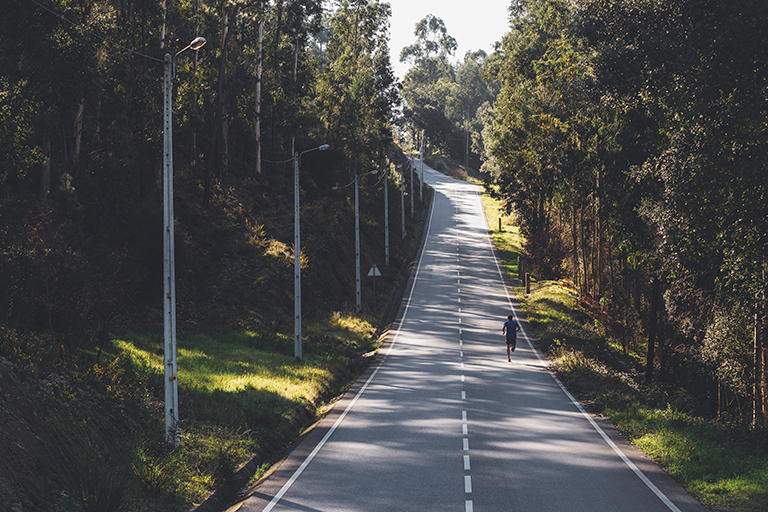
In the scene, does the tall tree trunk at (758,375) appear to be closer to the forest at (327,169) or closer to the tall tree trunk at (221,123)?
the forest at (327,169)

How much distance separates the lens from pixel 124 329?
21359mm

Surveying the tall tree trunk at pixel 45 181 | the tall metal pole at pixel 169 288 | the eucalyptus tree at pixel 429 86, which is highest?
the eucalyptus tree at pixel 429 86

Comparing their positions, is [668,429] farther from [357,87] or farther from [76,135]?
[357,87]

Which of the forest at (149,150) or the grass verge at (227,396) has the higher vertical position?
the forest at (149,150)

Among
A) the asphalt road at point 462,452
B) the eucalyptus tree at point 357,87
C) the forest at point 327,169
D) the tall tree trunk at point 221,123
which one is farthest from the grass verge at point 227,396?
the eucalyptus tree at point 357,87

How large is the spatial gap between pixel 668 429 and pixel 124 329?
17129 millimetres

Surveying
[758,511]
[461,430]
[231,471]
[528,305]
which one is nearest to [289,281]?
[528,305]

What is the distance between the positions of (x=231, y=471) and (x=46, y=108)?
1414 cm

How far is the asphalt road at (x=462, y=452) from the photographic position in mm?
9773

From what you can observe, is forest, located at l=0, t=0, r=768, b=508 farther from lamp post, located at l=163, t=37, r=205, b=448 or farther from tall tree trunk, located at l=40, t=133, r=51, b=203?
lamp post, located at l=163, t=37, r=205, b=448

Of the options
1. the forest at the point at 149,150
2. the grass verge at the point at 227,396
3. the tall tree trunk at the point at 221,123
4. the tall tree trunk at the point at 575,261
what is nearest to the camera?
the grass verge at the point at 227,396

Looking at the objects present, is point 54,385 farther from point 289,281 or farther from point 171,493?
point 289,281

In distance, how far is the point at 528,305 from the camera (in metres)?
40.2

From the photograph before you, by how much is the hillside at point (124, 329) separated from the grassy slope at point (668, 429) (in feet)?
26.4
